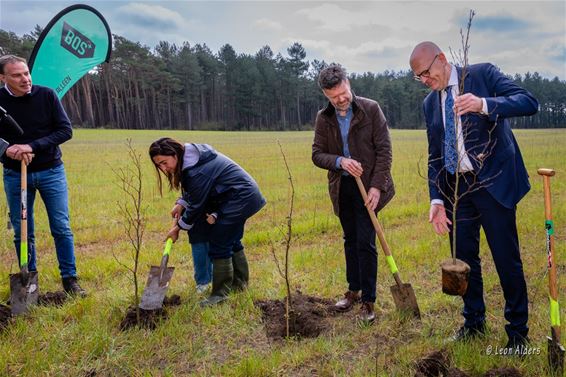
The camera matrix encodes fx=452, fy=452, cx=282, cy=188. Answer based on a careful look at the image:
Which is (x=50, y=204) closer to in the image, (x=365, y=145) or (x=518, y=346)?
(x=365, y=145)

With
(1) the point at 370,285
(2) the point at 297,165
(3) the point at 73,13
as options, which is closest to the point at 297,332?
(1) the point at 370,285

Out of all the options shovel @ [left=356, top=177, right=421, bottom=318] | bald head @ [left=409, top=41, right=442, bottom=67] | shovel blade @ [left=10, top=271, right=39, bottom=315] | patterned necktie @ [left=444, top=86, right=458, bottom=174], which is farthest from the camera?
shovel blade @ [left=10, top=271, right=39, bottom=315]

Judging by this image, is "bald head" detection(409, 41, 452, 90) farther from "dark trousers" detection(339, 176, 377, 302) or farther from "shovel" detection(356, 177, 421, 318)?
"dark trousers" detection(339, 176, 377, 302)

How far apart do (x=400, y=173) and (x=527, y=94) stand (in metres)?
11.1

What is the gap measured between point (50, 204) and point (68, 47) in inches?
123

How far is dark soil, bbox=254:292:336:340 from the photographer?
3.64 m

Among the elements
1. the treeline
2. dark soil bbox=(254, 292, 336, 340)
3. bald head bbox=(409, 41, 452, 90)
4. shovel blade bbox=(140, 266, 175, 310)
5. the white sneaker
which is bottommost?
dark soil bbox=(254, 292, 336, 340)

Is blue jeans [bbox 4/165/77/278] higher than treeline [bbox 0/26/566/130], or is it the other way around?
treeline [bbox 0/26/566/130]

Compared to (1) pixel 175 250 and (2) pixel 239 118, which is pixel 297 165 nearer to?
(1) pixel 175 250

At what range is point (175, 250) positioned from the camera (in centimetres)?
615

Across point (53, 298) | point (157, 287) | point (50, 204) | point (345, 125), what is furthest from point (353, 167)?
point (53, 298)

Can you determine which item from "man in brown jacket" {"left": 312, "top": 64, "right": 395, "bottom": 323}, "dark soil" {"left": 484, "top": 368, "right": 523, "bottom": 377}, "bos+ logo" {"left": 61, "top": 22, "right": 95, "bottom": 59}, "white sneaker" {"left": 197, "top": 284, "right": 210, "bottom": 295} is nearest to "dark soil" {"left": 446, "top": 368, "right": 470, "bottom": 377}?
"dark soil" {"left": 484, "top": 368, "right": 523, "bottom": 377}

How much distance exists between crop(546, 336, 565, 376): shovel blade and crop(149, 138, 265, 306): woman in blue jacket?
8.72 feet

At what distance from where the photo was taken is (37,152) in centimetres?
434
